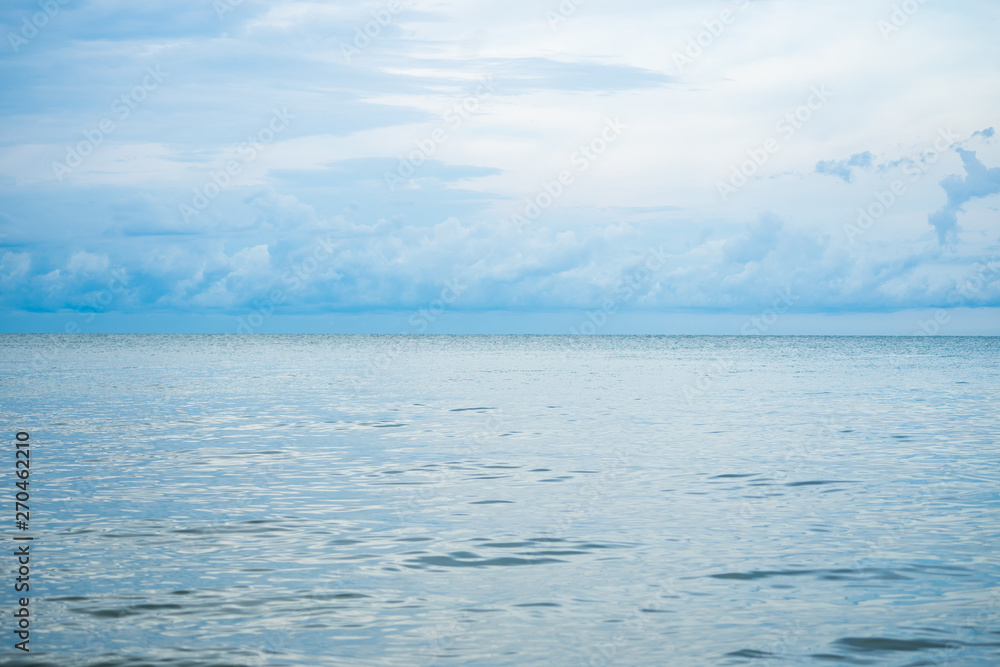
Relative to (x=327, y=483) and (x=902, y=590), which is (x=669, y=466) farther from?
(x=902, y=590)

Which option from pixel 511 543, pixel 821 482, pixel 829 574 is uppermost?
pixel 511 543

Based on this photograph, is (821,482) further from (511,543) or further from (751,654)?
(751,654)

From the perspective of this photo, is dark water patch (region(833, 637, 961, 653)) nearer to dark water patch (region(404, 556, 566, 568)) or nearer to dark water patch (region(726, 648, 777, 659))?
dark water patch (region(726, 648, 777, 659))

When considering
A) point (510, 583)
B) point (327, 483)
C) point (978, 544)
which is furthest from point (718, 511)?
point (327, 483)

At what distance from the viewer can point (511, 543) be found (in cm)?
1451

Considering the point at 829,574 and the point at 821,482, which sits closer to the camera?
the point at 829,574

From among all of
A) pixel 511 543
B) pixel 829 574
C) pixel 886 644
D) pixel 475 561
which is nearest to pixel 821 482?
pixel 829 574

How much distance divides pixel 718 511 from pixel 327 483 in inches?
354

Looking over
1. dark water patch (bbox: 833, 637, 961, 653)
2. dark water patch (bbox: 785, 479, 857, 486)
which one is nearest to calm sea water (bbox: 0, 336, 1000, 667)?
dark water patch (bbox: 833, 637, 961, 653)

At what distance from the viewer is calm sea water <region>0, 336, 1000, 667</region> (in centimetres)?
1003

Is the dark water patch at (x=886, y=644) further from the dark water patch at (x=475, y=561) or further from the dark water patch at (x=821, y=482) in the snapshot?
the dark water patch at (x=821, y=482)

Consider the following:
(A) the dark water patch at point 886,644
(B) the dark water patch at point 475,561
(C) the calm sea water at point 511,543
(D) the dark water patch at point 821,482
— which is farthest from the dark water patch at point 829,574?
(D) the dark water patch at point 821,482

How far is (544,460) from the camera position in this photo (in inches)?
943

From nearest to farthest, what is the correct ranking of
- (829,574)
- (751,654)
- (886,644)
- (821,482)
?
(751,654) → (886,644) → (829,574) → (821,482)
